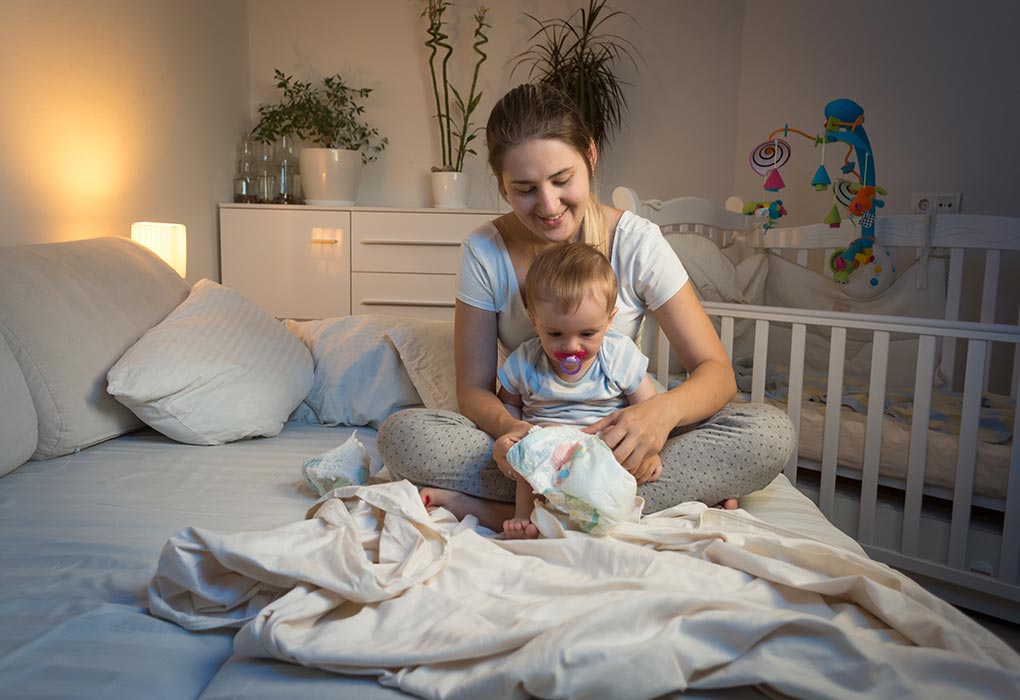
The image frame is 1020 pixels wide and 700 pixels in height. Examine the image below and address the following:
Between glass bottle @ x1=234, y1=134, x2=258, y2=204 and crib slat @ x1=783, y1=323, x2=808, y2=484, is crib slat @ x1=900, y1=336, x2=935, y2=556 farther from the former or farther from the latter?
glass bottle @ x1=234, y1=134, x2=258, y2=204

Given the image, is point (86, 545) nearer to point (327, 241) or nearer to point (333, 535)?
point (333, 535)

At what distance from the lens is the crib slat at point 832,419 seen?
1947 millimetres

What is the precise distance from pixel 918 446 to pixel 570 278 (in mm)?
1038

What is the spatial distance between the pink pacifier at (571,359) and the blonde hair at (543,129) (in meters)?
0.24

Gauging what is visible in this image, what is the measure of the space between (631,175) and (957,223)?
1.81m

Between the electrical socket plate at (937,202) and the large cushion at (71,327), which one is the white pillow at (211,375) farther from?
the electrical socket plate at (937,202)

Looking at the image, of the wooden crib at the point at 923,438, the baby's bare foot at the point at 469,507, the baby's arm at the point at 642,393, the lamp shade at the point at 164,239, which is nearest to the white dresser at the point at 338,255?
the lamp shade at the point at 164,239

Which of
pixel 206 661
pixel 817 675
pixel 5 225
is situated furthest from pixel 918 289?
pixel 5 225

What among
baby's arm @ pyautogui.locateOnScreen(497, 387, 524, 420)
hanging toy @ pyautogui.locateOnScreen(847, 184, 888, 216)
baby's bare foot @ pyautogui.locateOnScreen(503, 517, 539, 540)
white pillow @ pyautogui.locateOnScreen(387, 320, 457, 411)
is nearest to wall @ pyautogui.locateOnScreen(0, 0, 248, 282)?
white pillow @ pyautogui.locateOnScreen(387, 320, 457, 411)

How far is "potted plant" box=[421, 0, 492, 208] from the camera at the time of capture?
3596 millimetres

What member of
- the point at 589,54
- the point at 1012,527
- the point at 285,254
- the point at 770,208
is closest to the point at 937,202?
the point at 770,208

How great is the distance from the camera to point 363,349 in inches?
80.5

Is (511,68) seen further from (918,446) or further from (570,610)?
(570,610)

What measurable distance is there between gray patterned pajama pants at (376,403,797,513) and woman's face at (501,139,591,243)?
1.29 ft
